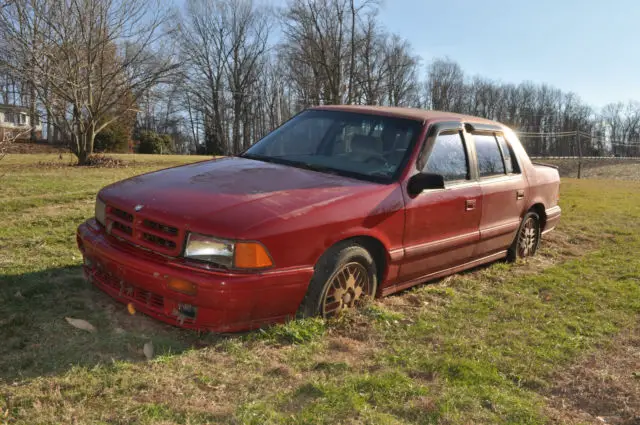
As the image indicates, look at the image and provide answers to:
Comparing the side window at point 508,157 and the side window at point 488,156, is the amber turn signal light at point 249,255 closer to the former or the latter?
the side window at point 488,156

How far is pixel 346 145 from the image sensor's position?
4430 mm

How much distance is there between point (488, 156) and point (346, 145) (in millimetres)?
1584

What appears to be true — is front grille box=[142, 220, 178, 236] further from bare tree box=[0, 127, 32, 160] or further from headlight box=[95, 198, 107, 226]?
bare tree box=[0, 127, 32, 160]

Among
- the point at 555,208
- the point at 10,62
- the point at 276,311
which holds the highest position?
the point at 10,62

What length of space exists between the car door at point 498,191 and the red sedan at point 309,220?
0.02 m

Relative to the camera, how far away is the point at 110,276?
3.46 metres

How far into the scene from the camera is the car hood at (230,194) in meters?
3.08

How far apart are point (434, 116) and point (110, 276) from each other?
2.97 metres

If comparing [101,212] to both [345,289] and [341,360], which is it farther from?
[341,360]

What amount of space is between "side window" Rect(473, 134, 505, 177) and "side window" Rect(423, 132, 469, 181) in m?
0.27

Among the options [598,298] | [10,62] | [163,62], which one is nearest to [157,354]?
[598,298]

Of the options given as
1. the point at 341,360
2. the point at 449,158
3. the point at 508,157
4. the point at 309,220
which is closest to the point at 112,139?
the point at 508,157

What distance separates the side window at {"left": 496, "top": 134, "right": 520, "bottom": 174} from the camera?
213 inches

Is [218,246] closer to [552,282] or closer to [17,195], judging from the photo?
[552,282]
